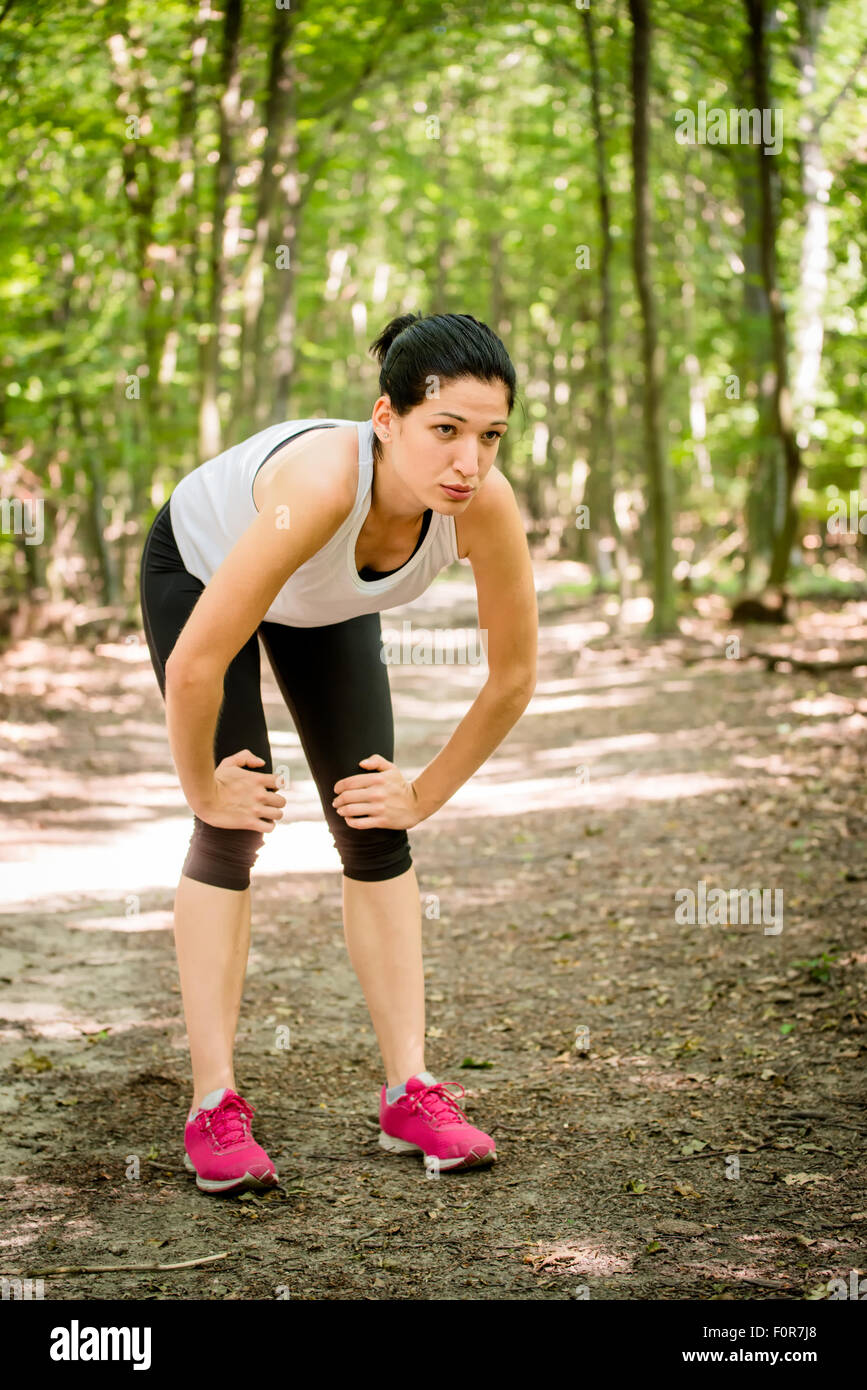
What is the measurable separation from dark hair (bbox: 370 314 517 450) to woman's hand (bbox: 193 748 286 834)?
2.79 feet

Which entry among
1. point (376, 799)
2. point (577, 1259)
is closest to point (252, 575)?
point (376, 799)

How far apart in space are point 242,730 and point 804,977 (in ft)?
A: 7.33

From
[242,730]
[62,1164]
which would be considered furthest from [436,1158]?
[242,730]

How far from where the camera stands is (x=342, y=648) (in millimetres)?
2932

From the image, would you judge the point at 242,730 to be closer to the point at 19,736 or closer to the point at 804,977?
the point at 804,977

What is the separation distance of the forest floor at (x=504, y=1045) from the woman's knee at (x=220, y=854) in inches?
26.8

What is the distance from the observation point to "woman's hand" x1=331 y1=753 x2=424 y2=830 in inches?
112

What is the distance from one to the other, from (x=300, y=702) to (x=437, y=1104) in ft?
3.28

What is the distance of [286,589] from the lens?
2711 mm

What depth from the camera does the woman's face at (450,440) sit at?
7.95 feet

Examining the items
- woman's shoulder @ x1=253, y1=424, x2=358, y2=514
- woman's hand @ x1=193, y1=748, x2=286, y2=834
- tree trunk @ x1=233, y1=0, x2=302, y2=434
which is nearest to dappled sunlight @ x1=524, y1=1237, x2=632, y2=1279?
woman's hand @ x1=193, y1=748, x2=286, y2=834

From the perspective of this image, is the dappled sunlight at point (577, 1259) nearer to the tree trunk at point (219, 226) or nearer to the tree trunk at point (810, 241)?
the tree trunk at point (219, 226)

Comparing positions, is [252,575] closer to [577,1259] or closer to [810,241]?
[577,1259]

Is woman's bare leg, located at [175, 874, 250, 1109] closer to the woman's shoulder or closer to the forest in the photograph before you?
the woman's shoulder
